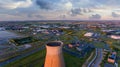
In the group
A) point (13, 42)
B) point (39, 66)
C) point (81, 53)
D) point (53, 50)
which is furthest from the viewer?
point (13, 42)

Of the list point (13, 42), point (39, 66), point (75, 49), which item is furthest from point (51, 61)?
point (13, 42)

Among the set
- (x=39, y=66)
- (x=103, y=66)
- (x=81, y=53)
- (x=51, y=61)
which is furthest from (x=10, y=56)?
(x=51, y=61)

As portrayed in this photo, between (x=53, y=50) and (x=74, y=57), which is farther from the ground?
(x=53, y=50)

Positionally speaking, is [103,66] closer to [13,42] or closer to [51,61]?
[51,61]

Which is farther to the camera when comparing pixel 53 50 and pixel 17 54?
pixel 17 54

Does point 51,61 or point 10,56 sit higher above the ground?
point 51,61

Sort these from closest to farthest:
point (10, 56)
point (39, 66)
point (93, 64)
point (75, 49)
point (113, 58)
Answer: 1. point (39, 66)
2. point (93, 64)
3. point (113, 58)
4. point (10, 56)
5. point (75, 49)

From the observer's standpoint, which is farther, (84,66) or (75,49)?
(75,49)

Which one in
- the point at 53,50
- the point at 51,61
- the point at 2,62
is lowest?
the point at 2,62

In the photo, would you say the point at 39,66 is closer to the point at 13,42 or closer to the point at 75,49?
the point at 75,49
